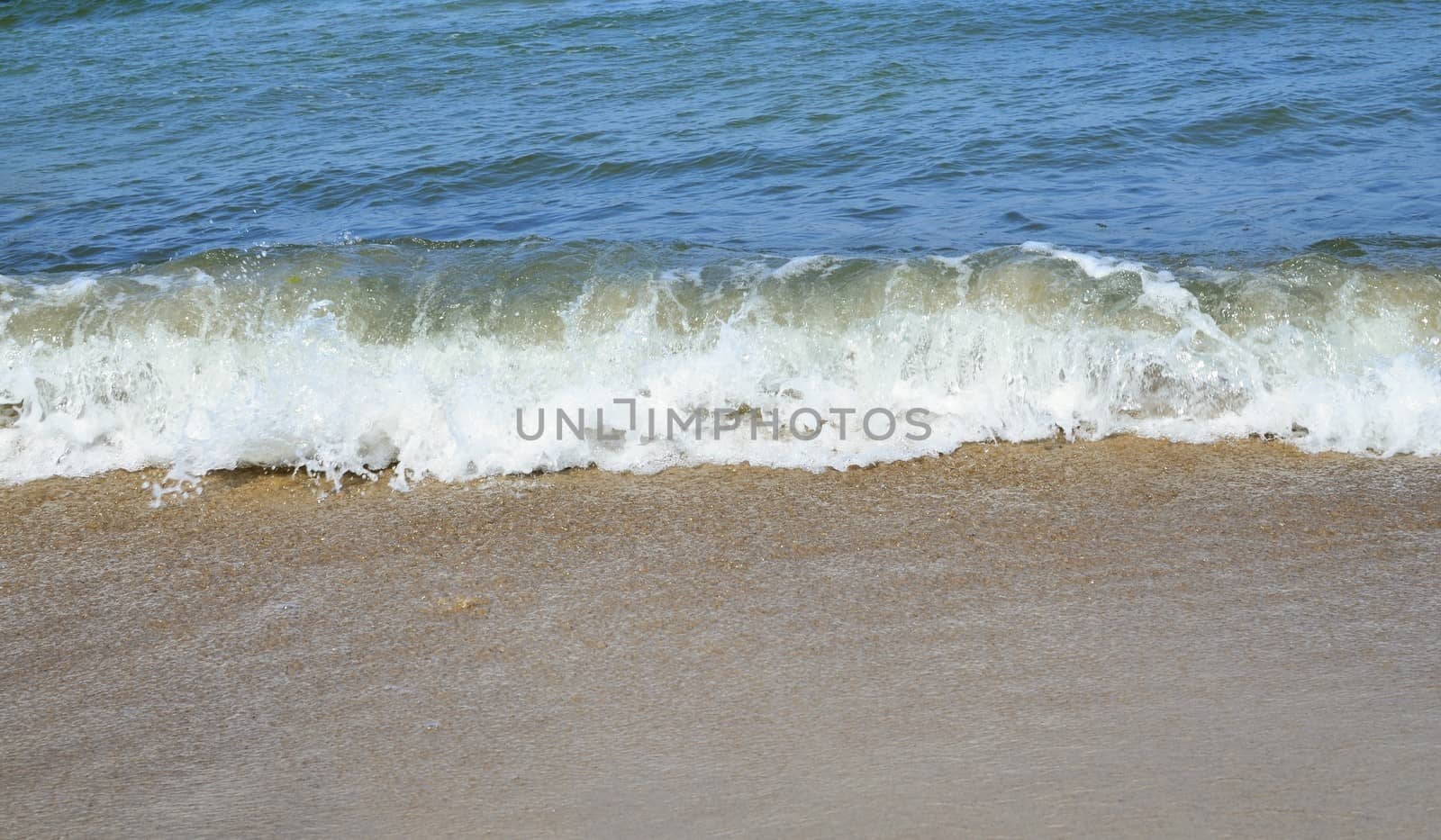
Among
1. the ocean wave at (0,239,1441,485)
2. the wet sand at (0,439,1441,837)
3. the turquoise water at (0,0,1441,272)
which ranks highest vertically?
the turquoise water at (0,0,1441,272)

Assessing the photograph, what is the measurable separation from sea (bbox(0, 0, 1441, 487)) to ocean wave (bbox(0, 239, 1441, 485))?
0.5 inches

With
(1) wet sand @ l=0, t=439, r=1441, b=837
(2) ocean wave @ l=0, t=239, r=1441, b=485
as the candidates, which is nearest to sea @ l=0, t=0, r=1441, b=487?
(2) ocean wave @ l=0, t=239, r=1441, b=485

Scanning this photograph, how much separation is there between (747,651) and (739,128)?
5.27 meters

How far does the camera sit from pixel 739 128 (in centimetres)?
750

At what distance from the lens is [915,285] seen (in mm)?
4379

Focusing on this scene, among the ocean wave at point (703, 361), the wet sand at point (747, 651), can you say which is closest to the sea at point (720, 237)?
the ocean wave at point (703, 361)

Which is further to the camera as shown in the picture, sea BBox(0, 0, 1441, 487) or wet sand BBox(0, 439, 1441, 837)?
sea BBox(0, 0, 1441, 487)

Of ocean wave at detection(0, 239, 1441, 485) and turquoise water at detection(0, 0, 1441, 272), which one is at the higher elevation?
turquoise water at detection(0, 0, 1441, 272)

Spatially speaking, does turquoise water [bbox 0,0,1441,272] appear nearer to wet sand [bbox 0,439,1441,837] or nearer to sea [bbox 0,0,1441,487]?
sea [bbox 0,0,1441,487]

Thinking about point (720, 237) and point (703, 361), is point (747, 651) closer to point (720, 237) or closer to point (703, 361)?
point (703, 361)

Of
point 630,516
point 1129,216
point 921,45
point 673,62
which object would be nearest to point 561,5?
point 673,62

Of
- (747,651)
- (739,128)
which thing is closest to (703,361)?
(747,651)

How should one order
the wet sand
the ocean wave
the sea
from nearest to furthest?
the wet sand, the ocean wave, the sea

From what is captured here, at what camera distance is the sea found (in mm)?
3965
